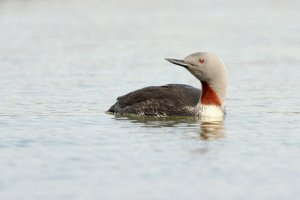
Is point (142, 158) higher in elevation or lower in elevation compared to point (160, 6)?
lower

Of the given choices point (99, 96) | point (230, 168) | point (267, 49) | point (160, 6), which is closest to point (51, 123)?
point (99, 96)

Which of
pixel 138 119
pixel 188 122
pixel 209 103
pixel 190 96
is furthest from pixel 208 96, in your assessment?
pixel 138 119

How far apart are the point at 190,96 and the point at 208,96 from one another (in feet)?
1.30

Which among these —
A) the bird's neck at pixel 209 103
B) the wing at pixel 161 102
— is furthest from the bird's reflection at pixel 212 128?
the wing at pixel 161 102

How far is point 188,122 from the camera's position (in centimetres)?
1376

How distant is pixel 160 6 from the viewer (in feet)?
125

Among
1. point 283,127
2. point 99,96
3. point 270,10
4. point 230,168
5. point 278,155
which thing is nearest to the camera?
point 230,168

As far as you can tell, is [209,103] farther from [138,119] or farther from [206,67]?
[138,119]

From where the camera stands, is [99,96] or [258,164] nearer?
[258,164]

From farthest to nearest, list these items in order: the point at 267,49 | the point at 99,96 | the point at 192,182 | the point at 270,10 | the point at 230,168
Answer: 1. the point at 270,10
2. the point at 267,49
3. the point at 99,96
4. the point at 230,168
5. the point at 192,182

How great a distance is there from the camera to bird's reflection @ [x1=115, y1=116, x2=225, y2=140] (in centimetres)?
1280

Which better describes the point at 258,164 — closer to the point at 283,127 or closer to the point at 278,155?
the point at 278,155

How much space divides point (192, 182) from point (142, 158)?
139 centimetres

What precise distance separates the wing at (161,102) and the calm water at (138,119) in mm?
274
